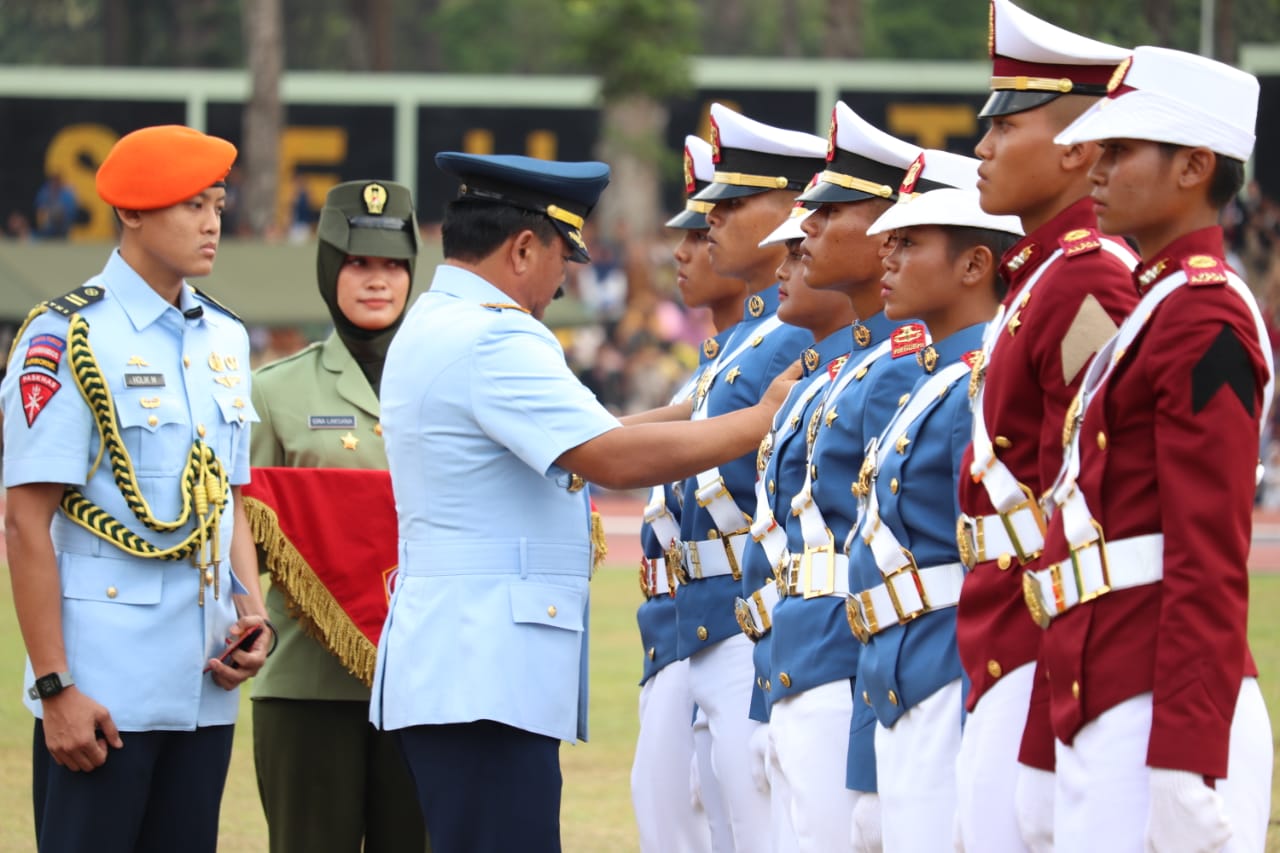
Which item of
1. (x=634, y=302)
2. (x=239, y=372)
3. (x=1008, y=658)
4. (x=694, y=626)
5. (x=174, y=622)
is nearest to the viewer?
(x=1008, y=658)

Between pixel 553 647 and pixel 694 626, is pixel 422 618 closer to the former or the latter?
pixel 553 647

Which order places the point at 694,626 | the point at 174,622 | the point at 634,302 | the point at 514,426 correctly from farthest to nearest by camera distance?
the point at 634,302 < the point at 694,626 < the point at 174,622 < the point at 514,426

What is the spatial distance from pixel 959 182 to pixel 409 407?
146 cm

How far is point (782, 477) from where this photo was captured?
17.4 ft

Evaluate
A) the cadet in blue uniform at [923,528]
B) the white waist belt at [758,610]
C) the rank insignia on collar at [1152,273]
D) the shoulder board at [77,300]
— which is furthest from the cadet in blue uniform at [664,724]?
the rank insignia on collar at [1152,273]

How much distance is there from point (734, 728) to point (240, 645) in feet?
4.82

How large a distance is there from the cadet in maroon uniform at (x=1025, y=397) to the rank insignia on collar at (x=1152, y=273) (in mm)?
196

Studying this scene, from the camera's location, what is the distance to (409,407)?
4.77m

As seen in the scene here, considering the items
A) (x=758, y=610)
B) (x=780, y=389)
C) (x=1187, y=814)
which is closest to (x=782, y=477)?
(x=780, y=389)

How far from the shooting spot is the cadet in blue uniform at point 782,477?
525 centimetres

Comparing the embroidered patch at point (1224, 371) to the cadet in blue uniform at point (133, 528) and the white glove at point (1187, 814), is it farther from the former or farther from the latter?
the cadet in blue uniform at point (133, 528)

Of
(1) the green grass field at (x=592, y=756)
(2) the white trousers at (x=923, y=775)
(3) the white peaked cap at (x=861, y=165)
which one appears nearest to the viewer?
(2) the white trousers at (x=923, y=775)

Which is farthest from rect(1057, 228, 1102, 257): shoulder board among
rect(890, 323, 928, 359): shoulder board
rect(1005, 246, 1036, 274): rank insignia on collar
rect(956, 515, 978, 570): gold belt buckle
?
rect(890, 323, 928, 359): shoulder board

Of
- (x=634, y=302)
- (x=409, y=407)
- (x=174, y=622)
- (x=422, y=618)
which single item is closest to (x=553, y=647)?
(x=422, y=618)
